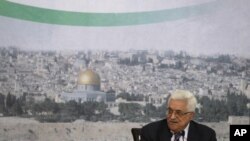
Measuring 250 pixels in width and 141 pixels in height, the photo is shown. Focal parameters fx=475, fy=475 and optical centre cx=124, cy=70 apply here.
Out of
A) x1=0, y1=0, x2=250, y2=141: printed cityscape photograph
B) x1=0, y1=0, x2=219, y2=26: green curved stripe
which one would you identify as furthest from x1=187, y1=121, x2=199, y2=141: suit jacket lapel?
x1=0, y1=0, x2=219, y2=26: green curved stripe

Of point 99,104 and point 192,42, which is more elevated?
point 192,42

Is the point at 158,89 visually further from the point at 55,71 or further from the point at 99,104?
the point at 55,71

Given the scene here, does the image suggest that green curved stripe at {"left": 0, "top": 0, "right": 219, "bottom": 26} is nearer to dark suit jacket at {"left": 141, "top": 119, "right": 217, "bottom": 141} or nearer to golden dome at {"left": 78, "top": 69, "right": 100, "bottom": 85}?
golden dome at {"left": 78, "top": 69, "right": 100, "bottom": 85}

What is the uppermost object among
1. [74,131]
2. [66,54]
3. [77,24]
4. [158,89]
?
[77,24]

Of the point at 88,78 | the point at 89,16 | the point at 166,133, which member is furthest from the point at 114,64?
the point at 166,133

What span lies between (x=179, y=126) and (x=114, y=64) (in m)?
2.21

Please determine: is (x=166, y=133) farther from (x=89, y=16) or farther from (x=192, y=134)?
(x=89, y=16)

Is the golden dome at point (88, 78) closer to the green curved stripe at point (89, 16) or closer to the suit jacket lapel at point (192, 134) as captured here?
the green curved stripe at point (89, 16)

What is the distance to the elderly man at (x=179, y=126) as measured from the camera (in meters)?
2.07

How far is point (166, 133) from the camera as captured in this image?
213cm

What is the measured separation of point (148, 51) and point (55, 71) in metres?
0.85

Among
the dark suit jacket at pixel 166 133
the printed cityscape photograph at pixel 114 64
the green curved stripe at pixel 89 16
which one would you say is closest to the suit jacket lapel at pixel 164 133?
the dark suit jacket at pixel 166 133

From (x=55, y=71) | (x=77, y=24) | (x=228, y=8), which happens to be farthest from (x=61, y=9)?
(x=228, y=8)

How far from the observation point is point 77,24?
4164 mm
